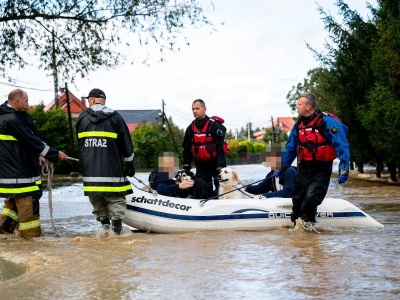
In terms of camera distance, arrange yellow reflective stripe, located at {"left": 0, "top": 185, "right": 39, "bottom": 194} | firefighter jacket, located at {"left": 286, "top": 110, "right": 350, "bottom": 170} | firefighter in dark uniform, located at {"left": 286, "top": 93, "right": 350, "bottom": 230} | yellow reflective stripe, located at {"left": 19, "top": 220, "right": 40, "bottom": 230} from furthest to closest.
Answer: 1. yellow reflective stripe, located at {"left": 19, "top": 220, "right": 40, "bottom": 230}
2. yellow reflective stripe, located at {"left": 0, "top": 185, "right": 39, "bottom": 194}
3. firefighter in dark uniform, located at {"left": 286, "top": 93, "right": 350, "bottom": 230}
4. firefighter jacket, located at {"left": 286, "top": 110, "right": 350, "bottom": 170}

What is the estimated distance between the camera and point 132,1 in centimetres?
1634

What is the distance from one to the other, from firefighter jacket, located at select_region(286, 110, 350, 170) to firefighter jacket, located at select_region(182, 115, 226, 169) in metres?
1.54

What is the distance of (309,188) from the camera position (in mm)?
9312

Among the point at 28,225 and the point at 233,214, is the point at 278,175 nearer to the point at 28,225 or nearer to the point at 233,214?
the point at 233,214

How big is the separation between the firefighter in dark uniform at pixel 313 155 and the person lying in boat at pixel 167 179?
1.68 metres

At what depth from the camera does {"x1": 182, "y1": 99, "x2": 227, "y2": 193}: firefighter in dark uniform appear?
1074cm

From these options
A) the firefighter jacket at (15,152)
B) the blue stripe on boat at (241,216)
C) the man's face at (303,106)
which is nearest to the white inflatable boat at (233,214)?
the blue stripe on boat at (241,216)

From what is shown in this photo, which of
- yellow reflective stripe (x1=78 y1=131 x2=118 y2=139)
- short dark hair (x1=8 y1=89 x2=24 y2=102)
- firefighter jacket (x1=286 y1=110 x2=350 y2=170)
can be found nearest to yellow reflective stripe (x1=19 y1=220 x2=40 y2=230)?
yellow reflective stripe (x1=78 y1=131 x2=118 y2=139)

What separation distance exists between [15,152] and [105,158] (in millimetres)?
1276

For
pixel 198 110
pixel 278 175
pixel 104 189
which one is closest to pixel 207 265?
pixel 104 189

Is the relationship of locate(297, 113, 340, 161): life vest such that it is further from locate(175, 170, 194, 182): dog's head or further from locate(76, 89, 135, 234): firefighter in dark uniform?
locate(76, 89, 135, 234): firefighter in dark uniform

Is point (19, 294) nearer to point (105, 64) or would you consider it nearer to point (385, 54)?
point (105, 64)

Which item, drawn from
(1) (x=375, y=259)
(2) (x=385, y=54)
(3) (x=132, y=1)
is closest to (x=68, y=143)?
(2) (x=385, y=54)

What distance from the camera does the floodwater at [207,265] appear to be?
5633 mm
